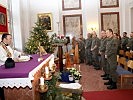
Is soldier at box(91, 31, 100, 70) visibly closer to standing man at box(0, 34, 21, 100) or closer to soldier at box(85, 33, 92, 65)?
soldier at box(85, 33, 92, 65)

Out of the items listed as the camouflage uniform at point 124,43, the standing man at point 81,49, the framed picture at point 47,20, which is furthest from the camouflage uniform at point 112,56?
the framed picture at point 47,20

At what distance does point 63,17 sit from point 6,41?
10.6 meters

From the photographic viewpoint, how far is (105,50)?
9.47m

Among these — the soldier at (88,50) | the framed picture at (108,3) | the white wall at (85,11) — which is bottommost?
the soldier at (88,50)

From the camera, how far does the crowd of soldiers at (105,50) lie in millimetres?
8109

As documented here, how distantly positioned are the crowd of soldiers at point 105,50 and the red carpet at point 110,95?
627 millimetres

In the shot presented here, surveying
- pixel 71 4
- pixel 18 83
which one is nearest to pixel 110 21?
pixel 71 4

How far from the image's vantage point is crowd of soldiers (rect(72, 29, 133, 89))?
26.6 ft

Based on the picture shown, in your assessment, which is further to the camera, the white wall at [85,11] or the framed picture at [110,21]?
the framed picture at [110,21]

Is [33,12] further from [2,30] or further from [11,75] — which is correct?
[11,75]

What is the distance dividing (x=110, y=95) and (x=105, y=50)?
8.76ft

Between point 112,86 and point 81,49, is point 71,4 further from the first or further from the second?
point 112,86

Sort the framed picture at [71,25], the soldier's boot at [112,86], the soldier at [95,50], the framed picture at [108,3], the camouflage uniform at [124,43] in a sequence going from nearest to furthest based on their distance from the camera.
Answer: the soldier's boot at [112,86] → the soldier at [95,50] → the camouflage uniform at [124,43] → the framed picture at [108,3] → the framed picture at [71,25]

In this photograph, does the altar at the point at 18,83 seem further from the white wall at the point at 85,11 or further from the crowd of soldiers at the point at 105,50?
the white wall at the point at 85,11
